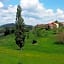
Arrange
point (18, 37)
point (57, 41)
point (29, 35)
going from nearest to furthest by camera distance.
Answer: point (18, 37) < point (57, 41) < point (29, 35)

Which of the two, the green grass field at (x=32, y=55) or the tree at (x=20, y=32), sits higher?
the tree at (x=20, y=32)

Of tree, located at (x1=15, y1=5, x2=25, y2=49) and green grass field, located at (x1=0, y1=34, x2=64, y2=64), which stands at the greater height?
tree, located at (x1=15, y1=5, x2=25, y2=49)

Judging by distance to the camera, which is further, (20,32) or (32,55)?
(32,55)

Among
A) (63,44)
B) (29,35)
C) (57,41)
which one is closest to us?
(63,44)

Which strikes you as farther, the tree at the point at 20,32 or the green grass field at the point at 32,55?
the green grass field at the point at 32,55

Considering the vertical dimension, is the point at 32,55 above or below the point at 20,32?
below

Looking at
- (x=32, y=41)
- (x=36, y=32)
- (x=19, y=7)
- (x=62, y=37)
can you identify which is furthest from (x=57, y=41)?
(x=19, y=7)

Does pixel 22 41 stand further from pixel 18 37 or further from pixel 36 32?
pixel 36 32

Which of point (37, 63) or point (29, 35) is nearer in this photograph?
point (37, 63)

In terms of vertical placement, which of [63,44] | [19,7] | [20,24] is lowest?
[63,44]

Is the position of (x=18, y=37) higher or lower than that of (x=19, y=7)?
lower

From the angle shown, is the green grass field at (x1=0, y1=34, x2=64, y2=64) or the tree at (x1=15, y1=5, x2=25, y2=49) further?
the green grass field at (x1=0, y1=34, x2=64, y2=64)

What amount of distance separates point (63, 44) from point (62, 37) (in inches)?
302

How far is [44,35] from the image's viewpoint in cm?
15288
